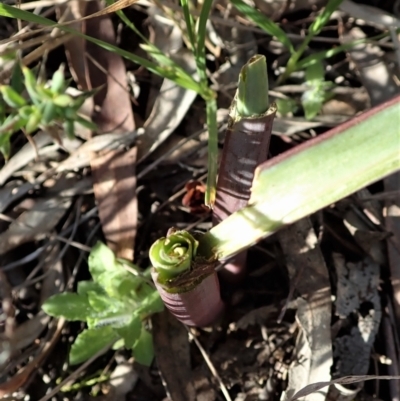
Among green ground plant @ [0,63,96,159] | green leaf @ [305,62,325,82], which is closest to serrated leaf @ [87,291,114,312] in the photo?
green ground plant @ [0,63,96,159]

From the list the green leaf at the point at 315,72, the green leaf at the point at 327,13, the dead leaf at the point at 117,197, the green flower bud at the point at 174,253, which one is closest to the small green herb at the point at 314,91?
the green leaf at the point at 315,72

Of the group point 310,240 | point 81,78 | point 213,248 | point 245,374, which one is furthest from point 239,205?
point 81,78

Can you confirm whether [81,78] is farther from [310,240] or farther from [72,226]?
[310,240]

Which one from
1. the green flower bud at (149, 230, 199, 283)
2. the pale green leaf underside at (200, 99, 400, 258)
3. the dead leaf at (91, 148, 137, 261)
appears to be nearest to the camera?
the pale green leaf underside at (200, 99, 400, 258)

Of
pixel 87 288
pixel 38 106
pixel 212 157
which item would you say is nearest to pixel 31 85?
pixel 38 106

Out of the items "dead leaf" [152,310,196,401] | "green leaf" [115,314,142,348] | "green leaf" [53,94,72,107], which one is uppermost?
"green leaf" [53,94,72,107]

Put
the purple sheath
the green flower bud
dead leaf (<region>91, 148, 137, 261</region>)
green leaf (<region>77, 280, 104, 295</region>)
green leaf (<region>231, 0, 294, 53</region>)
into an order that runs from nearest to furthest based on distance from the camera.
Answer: the green flower bud → the purple sheath → green leaf (<region>231, 0, 294, 53</region>) → green leaf (<region>77, 280, 104, 295</region>) → dead leaf (<region>91, 148, 137, 261</region>)

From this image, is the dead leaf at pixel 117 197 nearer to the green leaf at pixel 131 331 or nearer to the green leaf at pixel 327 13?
the green leaf at pixel 131 331

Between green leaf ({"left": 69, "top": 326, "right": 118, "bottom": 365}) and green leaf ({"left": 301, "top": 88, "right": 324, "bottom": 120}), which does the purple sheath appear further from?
green leaf ({"left": 301, "top": 88, "right": 324, "bottom": 120})
